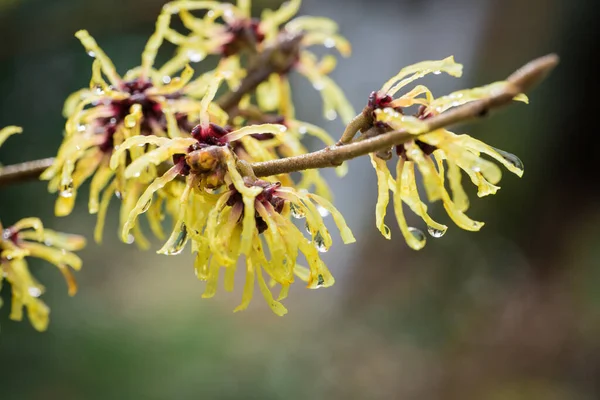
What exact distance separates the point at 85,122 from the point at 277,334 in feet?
7.54

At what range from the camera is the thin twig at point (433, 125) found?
1.31 feet

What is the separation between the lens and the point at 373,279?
3.39 meters

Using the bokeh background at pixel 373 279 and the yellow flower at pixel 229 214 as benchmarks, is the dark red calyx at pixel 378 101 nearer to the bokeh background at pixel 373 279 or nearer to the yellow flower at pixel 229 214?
the yellow flower at pixel 229 214

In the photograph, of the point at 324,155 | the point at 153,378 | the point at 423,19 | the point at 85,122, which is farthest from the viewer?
the point at 423,19

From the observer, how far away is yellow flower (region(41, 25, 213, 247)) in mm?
729

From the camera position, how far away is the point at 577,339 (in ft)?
9.87

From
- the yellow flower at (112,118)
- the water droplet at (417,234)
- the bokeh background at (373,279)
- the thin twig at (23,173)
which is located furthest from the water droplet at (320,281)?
the bokeh background at (373,279)

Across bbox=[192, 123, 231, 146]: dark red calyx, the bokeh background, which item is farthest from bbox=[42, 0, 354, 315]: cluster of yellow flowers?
the bokeh background

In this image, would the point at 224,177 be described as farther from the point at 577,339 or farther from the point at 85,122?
the point at 577,339

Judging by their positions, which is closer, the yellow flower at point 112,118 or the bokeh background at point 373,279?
the yellow flower at point 112,118

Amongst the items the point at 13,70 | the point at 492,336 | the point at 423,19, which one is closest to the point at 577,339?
the point at 492,336

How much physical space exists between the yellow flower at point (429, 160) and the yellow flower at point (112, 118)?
24cm

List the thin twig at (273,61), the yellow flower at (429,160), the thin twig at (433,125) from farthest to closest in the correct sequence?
the thin twig at (273,61)
the yellow flower at (429,160)
the thin twig at (433,125)

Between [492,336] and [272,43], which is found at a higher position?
[272,43]
